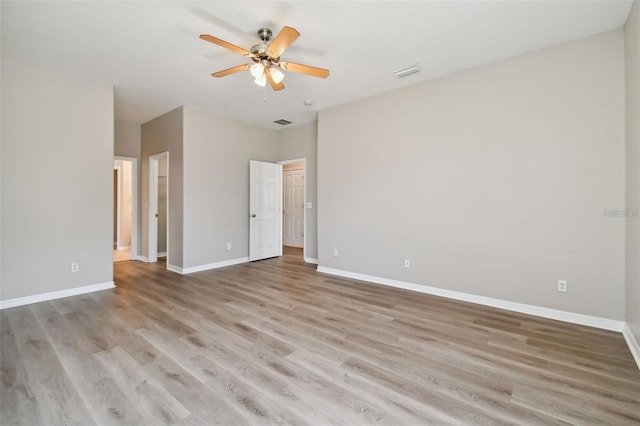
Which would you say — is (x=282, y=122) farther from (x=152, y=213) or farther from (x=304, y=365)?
(x=304, y=365)

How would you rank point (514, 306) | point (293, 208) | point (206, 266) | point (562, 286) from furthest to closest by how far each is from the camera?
1. point (293, 208)
2. point (206, 266)
3. point (514, 306)
4. point (562, 286)

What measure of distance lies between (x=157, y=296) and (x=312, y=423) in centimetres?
298

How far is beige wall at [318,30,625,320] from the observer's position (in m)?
2.76

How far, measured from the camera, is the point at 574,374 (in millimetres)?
2016

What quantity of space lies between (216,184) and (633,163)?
5.55 meters

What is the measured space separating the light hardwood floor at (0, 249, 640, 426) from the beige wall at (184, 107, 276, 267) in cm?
177

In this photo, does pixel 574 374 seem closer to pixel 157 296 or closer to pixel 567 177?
pixel 567 177

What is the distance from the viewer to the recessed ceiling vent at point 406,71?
346 centimetres

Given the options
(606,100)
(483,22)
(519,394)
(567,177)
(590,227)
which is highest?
(483,22)

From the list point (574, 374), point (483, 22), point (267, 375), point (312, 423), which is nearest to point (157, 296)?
point (267, 375)

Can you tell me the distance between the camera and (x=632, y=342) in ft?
7.72

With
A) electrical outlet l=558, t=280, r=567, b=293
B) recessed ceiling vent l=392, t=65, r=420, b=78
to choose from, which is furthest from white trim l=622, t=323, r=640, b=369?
recessed ceiling vent l=392, t=65, r=420, b=78

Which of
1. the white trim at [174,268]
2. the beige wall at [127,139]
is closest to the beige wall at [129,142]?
the beige wall at [127,139]

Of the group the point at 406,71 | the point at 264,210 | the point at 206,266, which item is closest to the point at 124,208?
the point at 206,266
